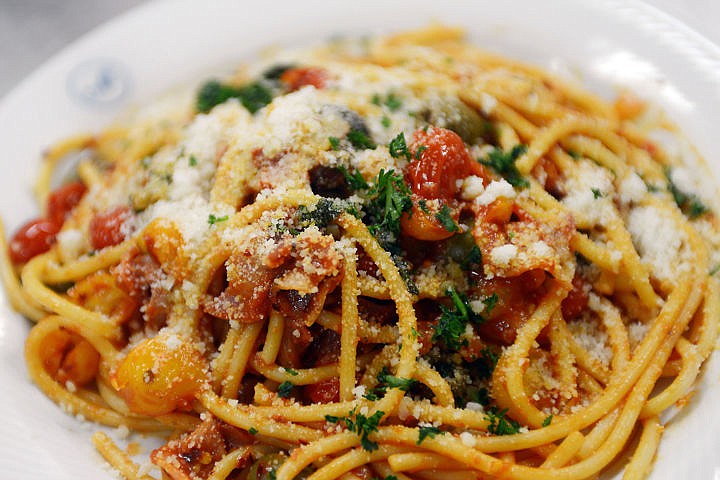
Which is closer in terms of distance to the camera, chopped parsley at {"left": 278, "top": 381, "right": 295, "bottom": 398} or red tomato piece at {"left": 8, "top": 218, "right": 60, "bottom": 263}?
chopped parsley at {"left": 278, "top": 381, "right": 295, "bottom": 398}

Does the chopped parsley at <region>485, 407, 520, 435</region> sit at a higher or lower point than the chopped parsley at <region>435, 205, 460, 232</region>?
lower

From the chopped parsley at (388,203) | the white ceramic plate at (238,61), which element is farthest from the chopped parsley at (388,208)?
the white ceramic plate at (238,61)

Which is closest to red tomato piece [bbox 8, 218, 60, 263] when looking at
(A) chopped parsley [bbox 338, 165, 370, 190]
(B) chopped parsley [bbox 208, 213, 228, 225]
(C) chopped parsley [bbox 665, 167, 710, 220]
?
(B) chopped parsley [bbox 208, 213, 228, 225]

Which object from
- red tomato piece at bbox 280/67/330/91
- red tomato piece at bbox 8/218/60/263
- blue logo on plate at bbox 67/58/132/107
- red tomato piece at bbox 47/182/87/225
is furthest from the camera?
blue logo on plate at bbox 67/58/132/107

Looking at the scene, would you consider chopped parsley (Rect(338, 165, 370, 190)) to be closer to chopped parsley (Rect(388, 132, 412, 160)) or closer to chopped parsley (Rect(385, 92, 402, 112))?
chopped parsley (Rect(388, 132, 412, 160))

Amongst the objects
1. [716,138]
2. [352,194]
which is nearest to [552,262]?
[352,194]

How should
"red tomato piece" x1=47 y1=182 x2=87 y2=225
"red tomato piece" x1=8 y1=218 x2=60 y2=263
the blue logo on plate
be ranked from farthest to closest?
the blue logo on plate
"red tomato piece" x1=47 y1=182 x2=87 y2=225
"red tomato piece" x1=8 y1=218 x2=60 y2=263

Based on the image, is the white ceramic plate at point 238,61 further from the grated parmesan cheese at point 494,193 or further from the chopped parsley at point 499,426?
the grated parmesan cheese at point 494,193
